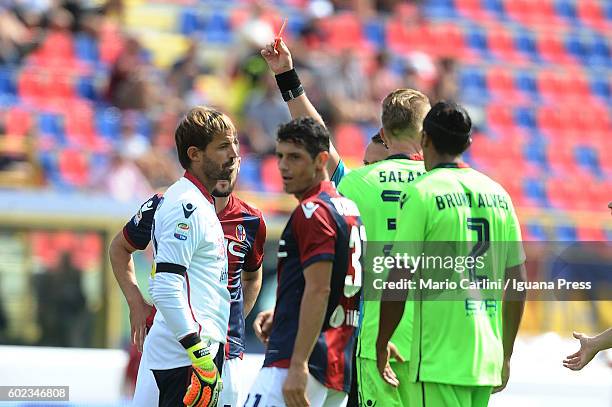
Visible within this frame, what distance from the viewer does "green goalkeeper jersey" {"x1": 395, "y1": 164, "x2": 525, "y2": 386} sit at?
215 inches

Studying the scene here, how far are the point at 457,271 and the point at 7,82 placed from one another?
1039 cm

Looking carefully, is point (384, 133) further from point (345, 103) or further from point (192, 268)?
point (345, 103)

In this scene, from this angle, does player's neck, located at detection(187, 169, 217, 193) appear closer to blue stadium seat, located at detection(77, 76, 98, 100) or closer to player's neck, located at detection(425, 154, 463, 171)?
player's neck, located at detection(425, 154, 463, 171)

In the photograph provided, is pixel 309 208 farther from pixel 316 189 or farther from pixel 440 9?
pixel 440 9

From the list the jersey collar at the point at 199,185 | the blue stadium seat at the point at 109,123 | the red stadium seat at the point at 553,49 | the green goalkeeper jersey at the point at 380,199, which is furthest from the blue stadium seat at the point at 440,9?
the jersey collar at the point at 199,185

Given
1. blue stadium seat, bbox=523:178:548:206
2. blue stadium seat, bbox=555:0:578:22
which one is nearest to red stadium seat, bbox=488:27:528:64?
blue stadium seat, bbox=555:0:578:22

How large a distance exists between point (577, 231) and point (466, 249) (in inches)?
391

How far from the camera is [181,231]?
515cm

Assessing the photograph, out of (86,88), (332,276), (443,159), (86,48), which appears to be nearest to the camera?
(332,276)

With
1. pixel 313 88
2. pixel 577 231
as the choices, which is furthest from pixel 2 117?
pixel 577 231

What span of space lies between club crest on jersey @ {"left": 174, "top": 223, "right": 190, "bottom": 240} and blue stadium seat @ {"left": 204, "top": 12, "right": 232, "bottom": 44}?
12.7 m

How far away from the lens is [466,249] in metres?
5.52

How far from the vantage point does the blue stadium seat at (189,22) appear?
58.2 feet

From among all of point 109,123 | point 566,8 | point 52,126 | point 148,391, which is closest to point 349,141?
point 109,123
